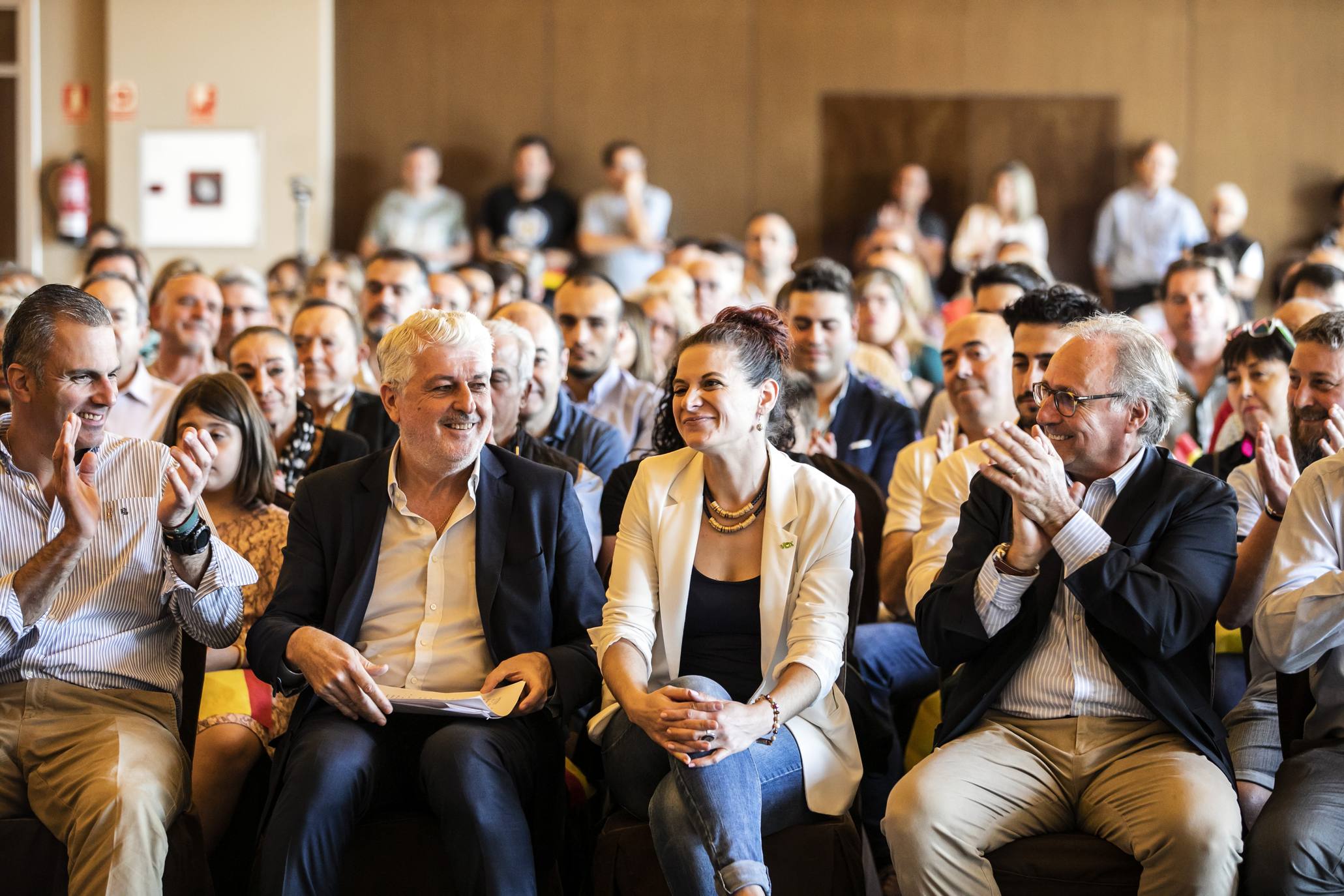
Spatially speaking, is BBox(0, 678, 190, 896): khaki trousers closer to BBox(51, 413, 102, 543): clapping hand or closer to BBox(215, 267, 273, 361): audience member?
BBox(51, 413, 102, 543): clapping hand

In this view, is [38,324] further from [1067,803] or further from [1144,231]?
[1144,231]

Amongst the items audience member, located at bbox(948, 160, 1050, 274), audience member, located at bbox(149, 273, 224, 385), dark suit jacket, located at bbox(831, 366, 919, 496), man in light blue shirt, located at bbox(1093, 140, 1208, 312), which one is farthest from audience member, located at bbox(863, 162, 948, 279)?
audience member, located at bbox(149, 273, 224, 385)

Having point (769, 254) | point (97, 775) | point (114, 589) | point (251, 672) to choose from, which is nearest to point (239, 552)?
point (251, 672)

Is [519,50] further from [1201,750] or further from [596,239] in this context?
[1201,750]

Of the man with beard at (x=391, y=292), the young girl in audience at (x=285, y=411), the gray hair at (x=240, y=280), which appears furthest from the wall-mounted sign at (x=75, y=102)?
the young girl in audience at (x=285, y=411)

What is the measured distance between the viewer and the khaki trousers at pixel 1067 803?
7.45 ft

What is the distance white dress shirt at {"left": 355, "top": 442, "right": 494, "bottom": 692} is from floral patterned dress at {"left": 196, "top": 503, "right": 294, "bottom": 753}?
0.30 meters

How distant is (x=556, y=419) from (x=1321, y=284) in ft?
8.20

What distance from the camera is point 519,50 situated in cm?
923

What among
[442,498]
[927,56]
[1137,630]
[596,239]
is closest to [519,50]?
[596,239]

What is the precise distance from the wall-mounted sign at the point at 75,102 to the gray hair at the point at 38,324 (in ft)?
23.8

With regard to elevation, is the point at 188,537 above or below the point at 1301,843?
above

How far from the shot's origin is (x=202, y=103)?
350 inches

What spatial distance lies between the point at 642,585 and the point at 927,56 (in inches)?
291
